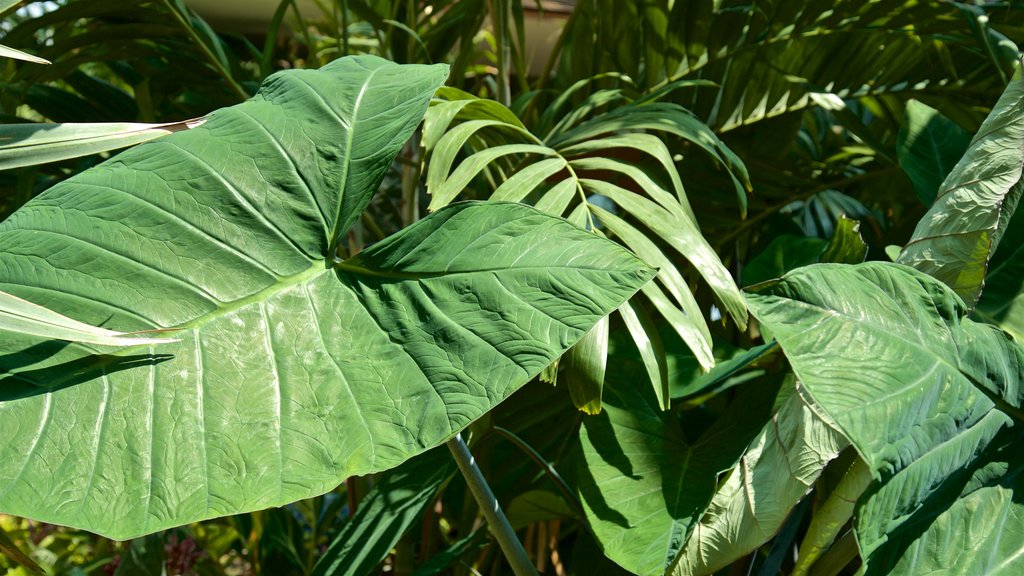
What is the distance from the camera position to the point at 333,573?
1.07 m

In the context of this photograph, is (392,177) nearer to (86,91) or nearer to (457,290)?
(86,91)

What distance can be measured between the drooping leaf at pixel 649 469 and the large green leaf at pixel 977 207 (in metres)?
0.29

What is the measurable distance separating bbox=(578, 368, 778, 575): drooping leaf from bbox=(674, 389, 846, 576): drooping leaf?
2 cm

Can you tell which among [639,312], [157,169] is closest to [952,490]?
[639,312]

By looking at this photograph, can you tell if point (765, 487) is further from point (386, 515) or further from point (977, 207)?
point (386, 515)

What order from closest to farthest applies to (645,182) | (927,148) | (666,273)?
(666,273), (645,182), (927,148)

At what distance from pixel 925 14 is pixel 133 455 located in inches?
54.8

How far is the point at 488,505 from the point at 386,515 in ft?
0.88

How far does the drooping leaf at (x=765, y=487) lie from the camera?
79 centimetres

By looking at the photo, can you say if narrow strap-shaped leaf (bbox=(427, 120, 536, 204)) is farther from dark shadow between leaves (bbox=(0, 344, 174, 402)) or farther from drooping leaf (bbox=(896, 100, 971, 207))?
drooping leaf (bbox=(896, 100, 971, 207))

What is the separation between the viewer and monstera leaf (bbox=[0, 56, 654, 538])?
564 millimetres

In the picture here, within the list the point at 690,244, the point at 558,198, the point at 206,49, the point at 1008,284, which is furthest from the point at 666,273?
the point at 206,49

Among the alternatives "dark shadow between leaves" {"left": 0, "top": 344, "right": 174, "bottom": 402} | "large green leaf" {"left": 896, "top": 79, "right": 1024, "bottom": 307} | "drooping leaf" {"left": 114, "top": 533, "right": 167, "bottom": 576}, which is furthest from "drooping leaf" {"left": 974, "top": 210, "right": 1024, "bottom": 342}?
"drooping leaf" {"left": 114, "top": 533, "right": 167, "bottom": 576}

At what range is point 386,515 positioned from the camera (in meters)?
1.11
